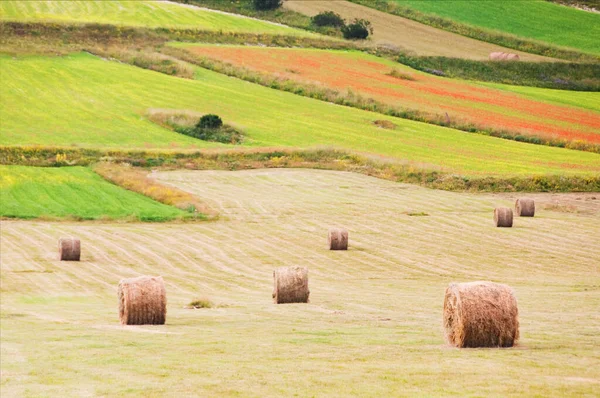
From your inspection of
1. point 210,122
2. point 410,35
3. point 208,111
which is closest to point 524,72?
point 210,122

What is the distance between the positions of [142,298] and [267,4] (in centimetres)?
8916

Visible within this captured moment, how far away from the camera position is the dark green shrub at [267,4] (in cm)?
10888

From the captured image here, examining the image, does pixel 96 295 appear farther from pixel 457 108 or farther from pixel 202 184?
pixel 457 108

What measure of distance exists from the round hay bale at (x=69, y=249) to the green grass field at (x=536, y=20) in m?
24.1

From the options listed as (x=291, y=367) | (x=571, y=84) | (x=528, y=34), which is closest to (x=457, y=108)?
(x=528, y=34)

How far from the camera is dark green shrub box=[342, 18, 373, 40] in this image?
94312mm

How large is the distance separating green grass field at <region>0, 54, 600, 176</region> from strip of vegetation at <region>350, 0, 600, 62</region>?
506 cm

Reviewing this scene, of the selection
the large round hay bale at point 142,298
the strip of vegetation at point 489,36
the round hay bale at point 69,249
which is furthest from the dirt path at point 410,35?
the large round hay bale at point 142,298

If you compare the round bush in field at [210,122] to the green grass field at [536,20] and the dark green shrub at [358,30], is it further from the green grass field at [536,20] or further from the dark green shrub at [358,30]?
the dark green shrub at [358,30]

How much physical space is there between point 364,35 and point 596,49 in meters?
46.7

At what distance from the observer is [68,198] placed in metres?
52.8

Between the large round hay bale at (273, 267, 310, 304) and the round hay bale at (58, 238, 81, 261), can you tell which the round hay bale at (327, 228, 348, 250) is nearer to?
the round hay bale at (58, 238, 81, 261)

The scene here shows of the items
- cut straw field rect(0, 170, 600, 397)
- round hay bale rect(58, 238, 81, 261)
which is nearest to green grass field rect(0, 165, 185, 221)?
cut straw field rect(0, 170, 600, 397)

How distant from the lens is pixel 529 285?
31141mm
